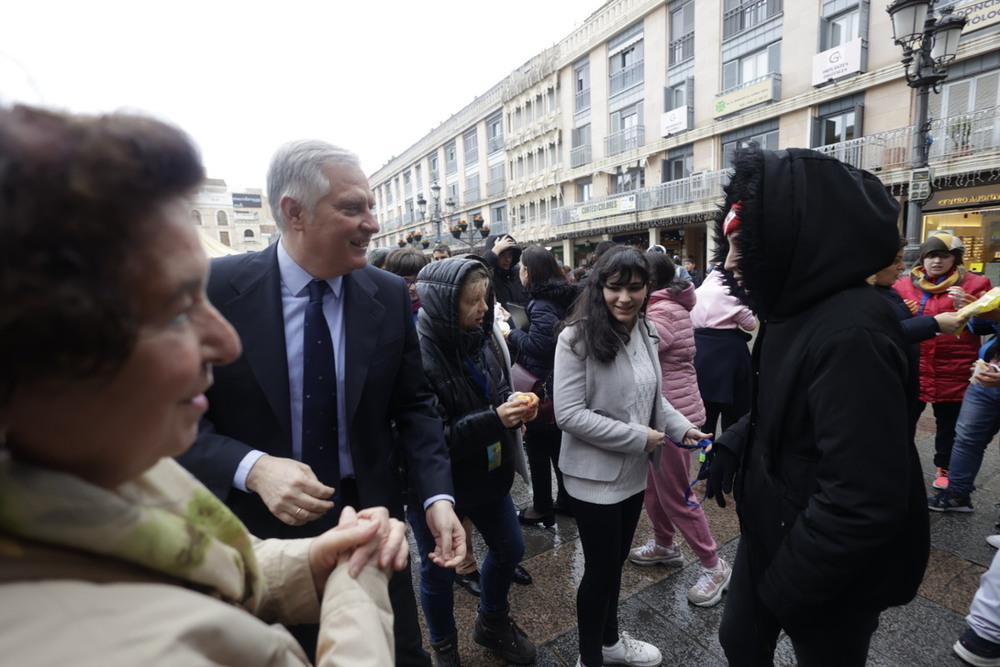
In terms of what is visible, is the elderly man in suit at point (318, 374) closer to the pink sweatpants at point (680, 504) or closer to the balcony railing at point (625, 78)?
the pink sweatpants at point (680, 504)

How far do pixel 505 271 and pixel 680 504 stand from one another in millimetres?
3094

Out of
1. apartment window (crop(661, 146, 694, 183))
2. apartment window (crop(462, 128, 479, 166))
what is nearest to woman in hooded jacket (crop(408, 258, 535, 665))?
apartment window (crop(661, 146, 694, 183))

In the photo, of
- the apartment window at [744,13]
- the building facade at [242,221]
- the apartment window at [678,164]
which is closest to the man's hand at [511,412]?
the apartment window at [744,13]

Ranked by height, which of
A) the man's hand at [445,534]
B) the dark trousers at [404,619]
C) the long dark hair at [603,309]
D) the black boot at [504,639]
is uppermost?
the long dark hair at [603,309]

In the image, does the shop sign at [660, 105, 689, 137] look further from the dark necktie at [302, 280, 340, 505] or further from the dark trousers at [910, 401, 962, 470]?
the dark necktie at [302, 280, 340, 505]

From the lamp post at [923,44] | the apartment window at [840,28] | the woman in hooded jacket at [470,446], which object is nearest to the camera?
the woman in hooded jacket at [470,446]

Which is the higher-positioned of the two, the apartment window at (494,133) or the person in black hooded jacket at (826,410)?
the apartment window at (494,133)

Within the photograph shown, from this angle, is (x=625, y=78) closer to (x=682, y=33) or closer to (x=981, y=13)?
(x=682, y=33)

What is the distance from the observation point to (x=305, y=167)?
5.96 feet

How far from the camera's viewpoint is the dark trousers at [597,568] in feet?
7.68

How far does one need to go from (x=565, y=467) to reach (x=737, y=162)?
1540mm

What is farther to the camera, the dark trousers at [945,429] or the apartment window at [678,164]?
the apartment window at [678,164]

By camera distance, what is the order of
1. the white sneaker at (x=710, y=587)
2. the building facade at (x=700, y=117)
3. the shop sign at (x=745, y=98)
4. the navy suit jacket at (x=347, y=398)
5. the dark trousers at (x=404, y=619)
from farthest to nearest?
the shop sign at (x=745, y=98)
the building facade at (x=700, y=117)
the white sneaker at (x=710, y=587)
the dark trousers at (x=404, y=619)
the navy suit jacket at (x=347, y=398)

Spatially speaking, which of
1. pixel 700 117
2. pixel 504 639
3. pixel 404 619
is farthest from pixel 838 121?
pixel 404 619
